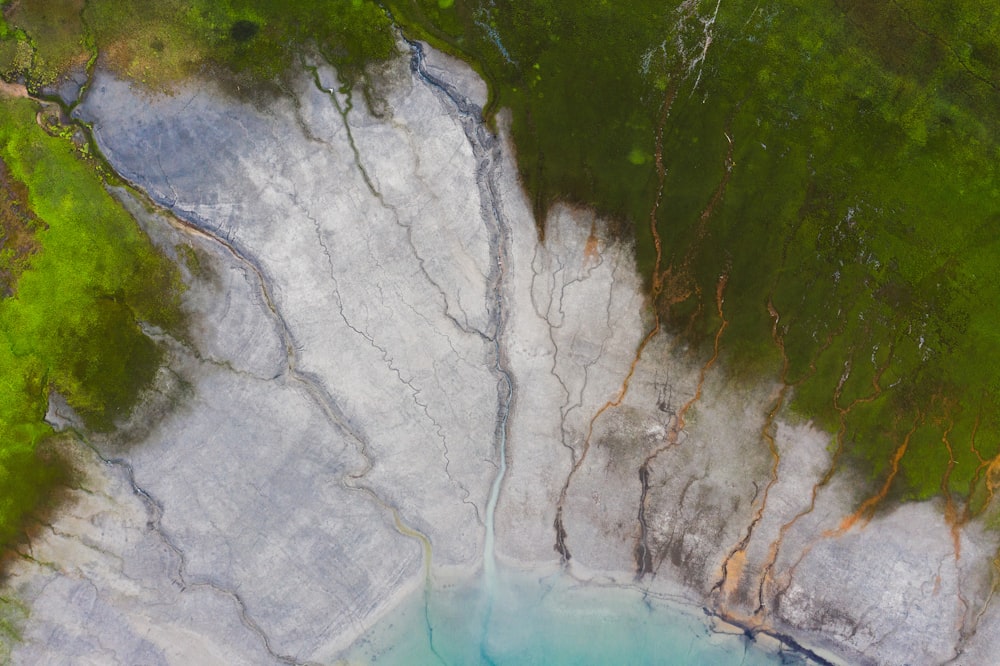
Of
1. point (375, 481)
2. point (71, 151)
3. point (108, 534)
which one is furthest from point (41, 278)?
point (375, 481)

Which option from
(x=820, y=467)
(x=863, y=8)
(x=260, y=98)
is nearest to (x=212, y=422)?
(x=260, y=98)

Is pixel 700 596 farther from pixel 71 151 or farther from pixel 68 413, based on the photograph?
pixel 71 151

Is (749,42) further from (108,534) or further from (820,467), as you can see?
(108,534)

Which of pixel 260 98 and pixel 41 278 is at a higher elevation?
pixel 260 98

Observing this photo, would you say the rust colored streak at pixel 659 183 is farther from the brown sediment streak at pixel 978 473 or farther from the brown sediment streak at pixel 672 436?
the brown sediment streak at pixel 978 473

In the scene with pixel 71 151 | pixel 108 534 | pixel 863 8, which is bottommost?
pixel 108 534

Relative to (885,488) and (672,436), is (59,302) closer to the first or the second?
(672,436)

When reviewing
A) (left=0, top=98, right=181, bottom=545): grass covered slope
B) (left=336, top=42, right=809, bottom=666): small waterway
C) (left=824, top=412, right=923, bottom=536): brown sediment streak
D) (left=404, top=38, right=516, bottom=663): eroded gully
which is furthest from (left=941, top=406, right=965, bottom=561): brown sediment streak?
(left=0, top=98, right=181, bottom=545): grass covered slope

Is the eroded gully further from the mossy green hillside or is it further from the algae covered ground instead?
the mossy green hillside
